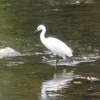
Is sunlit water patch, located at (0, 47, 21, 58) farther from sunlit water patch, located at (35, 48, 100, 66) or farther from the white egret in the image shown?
the white egret

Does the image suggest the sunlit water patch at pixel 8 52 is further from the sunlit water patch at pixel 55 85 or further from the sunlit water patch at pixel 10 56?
the sunlit water patch at pixel 55 85

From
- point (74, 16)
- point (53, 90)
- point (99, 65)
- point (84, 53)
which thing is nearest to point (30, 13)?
point (74, 16)

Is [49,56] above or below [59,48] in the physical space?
below

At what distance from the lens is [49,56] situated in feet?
50.6

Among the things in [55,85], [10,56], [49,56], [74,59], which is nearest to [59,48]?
[74,59]

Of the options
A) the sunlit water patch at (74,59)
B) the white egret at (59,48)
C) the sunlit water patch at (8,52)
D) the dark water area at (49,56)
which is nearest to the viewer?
the dark water area at (49,56)

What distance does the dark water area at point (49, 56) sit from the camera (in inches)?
459

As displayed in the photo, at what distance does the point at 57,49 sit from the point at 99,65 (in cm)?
141

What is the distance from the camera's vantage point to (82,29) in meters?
20.0

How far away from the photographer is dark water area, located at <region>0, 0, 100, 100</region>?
38.2 ft

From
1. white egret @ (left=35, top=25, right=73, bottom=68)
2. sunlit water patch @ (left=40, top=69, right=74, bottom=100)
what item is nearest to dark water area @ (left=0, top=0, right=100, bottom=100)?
sunlit water patch @ (left=40, top=69, right=74, bottom=100)

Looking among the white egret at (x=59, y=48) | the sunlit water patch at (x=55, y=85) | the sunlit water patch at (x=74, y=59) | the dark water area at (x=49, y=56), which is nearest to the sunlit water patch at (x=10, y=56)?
the dark water area at (x=49, y=56)

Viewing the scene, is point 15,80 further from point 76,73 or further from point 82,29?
point 82,29

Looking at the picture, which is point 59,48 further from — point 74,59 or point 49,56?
point 49,56
